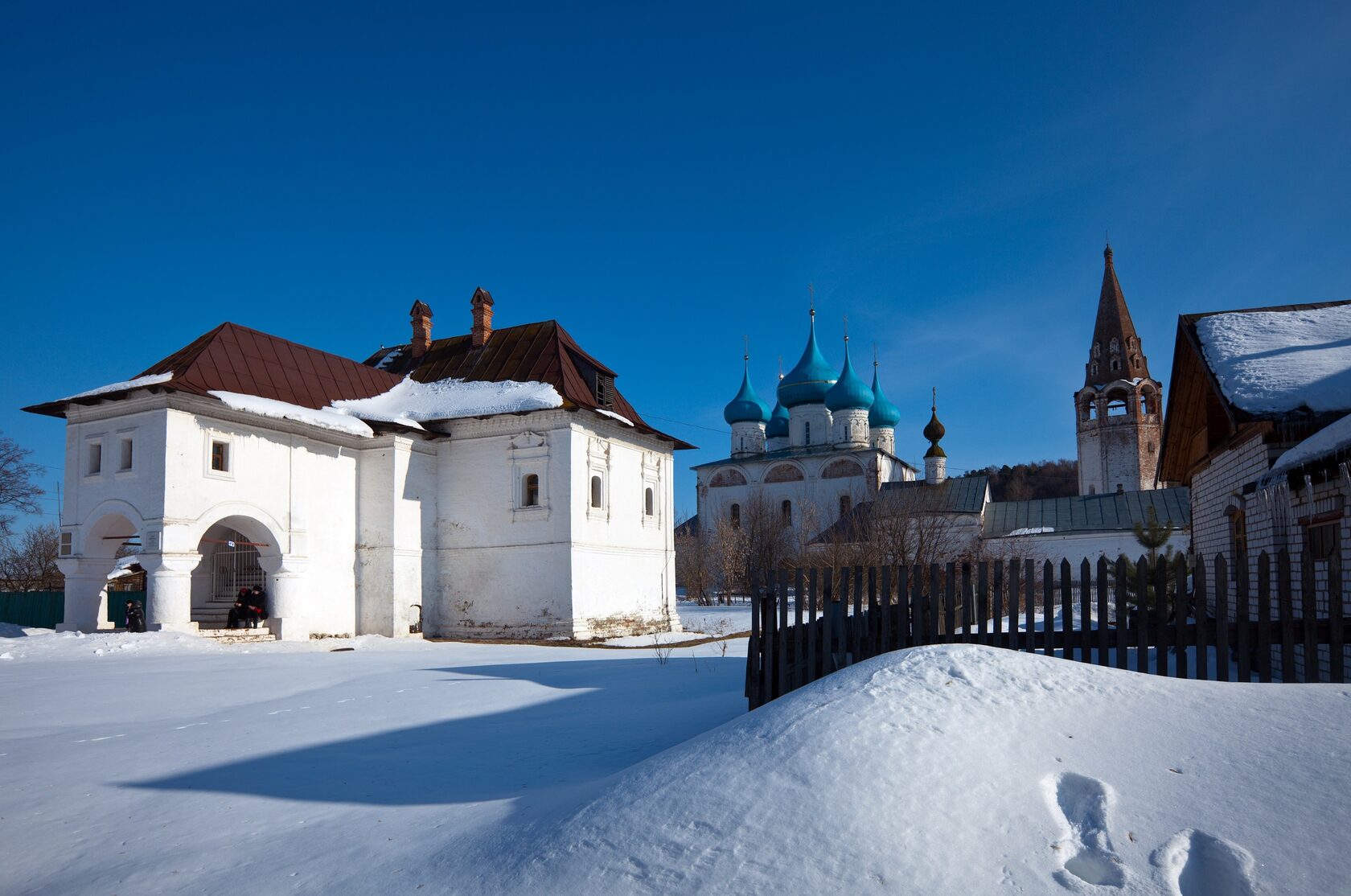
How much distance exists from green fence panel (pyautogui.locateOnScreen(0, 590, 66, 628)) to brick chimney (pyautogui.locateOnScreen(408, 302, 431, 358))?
37.8ft

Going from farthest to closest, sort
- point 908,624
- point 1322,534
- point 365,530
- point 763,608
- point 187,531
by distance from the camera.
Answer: point 365,530, point 187,531, point 1322,534, point 763,608, point 908,624

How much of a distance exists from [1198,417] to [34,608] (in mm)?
27951

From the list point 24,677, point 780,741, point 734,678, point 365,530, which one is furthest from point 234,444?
point 780,741

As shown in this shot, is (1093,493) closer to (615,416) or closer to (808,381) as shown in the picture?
(808,381)

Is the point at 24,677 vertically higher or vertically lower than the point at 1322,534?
lower

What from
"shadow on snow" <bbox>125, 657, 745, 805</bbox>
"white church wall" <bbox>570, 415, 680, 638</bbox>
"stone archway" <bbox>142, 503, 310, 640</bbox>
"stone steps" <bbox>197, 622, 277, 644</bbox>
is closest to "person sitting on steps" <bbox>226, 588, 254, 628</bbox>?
"stone steps" <bbox>197, 622, 277, 644</bbox>

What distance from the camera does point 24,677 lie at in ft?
40.0

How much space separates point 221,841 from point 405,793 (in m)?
1.04

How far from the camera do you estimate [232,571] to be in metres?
24.0

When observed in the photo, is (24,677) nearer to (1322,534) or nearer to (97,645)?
(97,645)

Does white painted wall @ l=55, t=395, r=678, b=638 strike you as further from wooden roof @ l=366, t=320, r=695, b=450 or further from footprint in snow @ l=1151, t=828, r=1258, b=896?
footprint in snow @ l=1151, t=828, r=1258, b=896

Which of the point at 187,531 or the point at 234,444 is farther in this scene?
the point at 234,444

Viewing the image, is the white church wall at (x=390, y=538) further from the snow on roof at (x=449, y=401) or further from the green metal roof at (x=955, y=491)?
the green metal roof at (x=955, y=491)

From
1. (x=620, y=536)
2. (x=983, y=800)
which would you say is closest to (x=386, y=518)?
(x=620, y=536)
